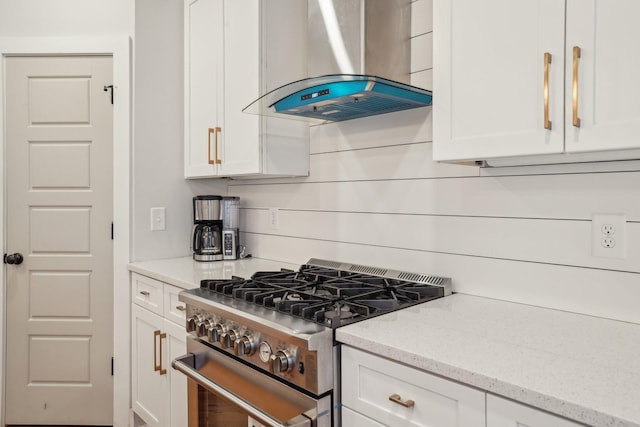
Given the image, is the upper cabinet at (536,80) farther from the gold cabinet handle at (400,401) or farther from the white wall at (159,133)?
the white wall at (159,133)

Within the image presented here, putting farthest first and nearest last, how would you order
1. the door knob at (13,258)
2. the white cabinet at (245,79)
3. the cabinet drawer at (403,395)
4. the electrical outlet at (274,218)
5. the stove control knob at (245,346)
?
the door knob at (13,258), the electrical outlet at (274,218), the white cabinet at (245,79), the stove control knob at (245,346), the cabinet drawer at (403,395)

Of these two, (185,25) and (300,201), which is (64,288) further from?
(185,25)

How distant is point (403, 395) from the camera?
107 cm

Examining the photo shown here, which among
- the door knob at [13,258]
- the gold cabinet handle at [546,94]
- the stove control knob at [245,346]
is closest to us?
the gold cabinet handle at [546,94]

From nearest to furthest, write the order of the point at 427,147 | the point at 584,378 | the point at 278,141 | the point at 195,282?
the point at 584,378 < the point at 427,147 < the point at 195,282 < the point at 278,141

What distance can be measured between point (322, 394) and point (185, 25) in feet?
7.22

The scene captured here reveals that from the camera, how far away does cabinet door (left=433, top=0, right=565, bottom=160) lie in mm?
1141

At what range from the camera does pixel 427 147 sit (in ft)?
5.82

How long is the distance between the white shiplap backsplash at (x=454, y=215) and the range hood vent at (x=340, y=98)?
0.39 ft

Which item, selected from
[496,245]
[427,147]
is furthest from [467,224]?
[427,147]

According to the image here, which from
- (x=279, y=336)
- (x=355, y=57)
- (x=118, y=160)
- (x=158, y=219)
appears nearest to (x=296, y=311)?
(x=279, y=336)

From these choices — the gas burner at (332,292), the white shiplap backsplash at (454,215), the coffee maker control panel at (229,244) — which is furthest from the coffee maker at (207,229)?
the gas burner at (332,292)

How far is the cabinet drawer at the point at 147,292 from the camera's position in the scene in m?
2.19

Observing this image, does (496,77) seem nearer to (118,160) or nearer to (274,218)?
(274,218)
